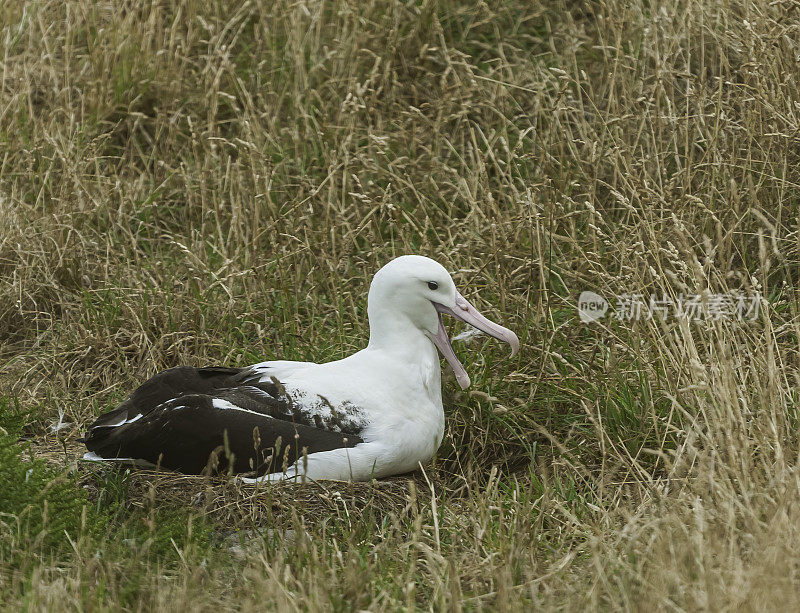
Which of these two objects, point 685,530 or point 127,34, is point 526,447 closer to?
point 685,530

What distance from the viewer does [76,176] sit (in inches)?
213

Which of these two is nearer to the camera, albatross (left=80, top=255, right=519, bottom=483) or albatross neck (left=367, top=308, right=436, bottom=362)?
albatross (left=80, top=255, right=519, bottom=483)

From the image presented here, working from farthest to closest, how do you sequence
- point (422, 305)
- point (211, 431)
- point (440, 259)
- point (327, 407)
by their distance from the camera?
point (440, 259) → point (422, 305) → point (327, 407) → point (211, 431)

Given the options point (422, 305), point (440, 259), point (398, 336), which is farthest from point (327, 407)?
point (440, 259)

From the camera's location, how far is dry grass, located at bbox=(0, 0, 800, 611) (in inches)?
124

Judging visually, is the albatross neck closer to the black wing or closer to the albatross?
the albatross

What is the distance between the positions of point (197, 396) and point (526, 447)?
115cm

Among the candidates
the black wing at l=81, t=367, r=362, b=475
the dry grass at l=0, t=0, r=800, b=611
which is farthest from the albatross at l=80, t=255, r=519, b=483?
the dry grass at l=0, t=0, r=800, b=611

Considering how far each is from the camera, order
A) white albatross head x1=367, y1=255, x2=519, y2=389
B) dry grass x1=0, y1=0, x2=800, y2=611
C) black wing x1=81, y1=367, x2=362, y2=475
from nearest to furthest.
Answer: dry grass x1=0, y1=0, x2=800, y2=611 < black wing x1=81, y1=367, x2=362, y2=475 < white albatross head x1=367, y1=255, x2=519, y2=389

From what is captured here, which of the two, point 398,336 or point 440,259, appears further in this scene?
point 440,259

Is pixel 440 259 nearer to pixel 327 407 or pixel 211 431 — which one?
pixel 327 407

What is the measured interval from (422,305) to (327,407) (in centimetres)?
49

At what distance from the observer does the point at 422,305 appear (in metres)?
4.18

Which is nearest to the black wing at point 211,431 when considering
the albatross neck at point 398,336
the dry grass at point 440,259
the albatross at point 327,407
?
the albatross at point 327,407
